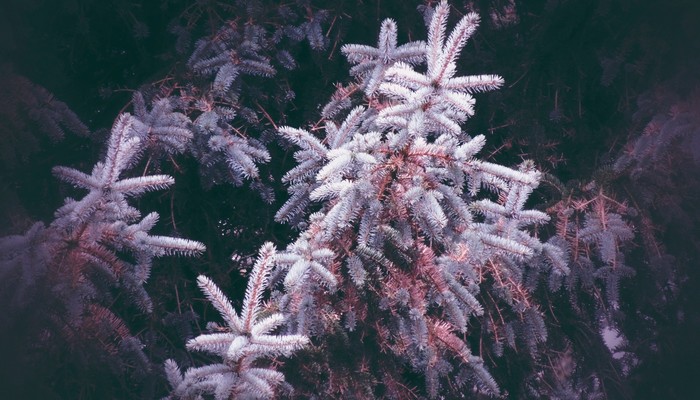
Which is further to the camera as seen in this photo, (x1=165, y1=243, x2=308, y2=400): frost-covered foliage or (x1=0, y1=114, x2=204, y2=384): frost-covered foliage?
(x1=0, y1=114, x2=204, y2=384): frost-covered foliage

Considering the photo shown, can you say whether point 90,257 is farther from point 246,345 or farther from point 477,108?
point 477,108

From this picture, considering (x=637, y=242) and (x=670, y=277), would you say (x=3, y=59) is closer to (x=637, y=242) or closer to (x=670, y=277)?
(x=637, y=242)

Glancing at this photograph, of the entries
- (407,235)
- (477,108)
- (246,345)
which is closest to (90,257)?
(246,345)

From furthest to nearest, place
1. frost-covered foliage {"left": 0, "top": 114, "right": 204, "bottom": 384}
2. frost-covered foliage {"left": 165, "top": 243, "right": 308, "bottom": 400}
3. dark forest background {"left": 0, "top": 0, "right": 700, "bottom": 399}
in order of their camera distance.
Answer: dark forest background {"left": 0, "top": 0, "right": 700, "bottom": 399}, frost-covered foliage {"left": 0, "top": 114, "right": 204, "bottom": 384}, frost-covered foliage {"left": 165, "top": 243, "right": 308, "bottom": 400}

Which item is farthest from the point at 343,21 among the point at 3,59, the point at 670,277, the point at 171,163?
the point at 670,277

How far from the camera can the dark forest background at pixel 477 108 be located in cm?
296

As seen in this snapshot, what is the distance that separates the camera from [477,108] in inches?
134

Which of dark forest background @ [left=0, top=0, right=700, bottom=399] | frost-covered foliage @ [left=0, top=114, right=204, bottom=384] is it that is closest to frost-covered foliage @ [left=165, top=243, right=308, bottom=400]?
frost-covered foliage @ [left=0, top=114, right=204, bottom=384]

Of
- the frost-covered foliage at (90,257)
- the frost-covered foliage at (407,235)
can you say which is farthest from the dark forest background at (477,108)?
the frost-covered foliage at (407,235)

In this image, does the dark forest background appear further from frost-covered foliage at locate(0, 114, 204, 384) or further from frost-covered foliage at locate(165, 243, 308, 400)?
frost-covered foliage at locate(165, 243, 308, 400)

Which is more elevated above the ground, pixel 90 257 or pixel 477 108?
pixel 477 108

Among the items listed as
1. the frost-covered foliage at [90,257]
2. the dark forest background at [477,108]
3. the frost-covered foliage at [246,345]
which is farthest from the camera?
the dark forest background at [477,108]

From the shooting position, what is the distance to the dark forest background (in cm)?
296

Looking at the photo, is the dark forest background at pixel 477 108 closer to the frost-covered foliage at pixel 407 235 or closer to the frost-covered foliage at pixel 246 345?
the frost-covered foliage at pixel 407 235
